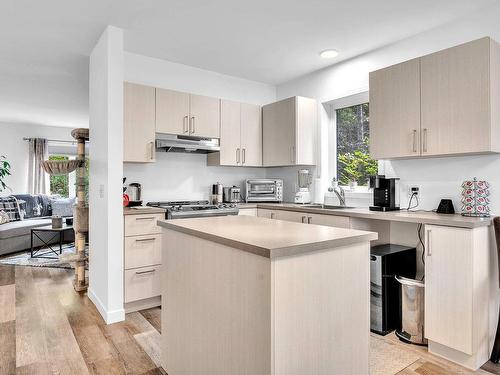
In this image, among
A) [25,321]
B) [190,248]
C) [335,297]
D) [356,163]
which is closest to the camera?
[335,297]

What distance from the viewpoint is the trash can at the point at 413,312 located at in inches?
97.7

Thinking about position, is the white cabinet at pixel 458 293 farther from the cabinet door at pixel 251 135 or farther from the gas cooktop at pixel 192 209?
the cabinet door at pixel 251 135

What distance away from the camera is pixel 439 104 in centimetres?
253

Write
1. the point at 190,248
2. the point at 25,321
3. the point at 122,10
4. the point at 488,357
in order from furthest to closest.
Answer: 1. the point at 25,321
2. the point at 122,10
3. the point at 488,357
4. the point at 190,248

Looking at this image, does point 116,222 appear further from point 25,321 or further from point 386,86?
point 386,86

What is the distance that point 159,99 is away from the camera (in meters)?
3.42

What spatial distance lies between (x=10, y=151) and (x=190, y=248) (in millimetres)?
7310

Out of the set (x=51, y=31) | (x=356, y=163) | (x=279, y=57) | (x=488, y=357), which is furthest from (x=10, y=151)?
(x=488, y=357)

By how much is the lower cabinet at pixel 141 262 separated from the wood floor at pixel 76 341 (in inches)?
5.1

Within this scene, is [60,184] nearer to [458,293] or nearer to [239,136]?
[239,136]

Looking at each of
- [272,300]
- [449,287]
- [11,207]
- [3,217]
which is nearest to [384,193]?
[449,287]

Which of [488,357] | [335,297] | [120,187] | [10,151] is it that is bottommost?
[488,357]

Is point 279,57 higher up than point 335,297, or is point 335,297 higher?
point 279,57

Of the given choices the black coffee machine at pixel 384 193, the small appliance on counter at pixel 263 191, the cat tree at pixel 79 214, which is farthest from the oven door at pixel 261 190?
the cat tree at pixel 79 214
